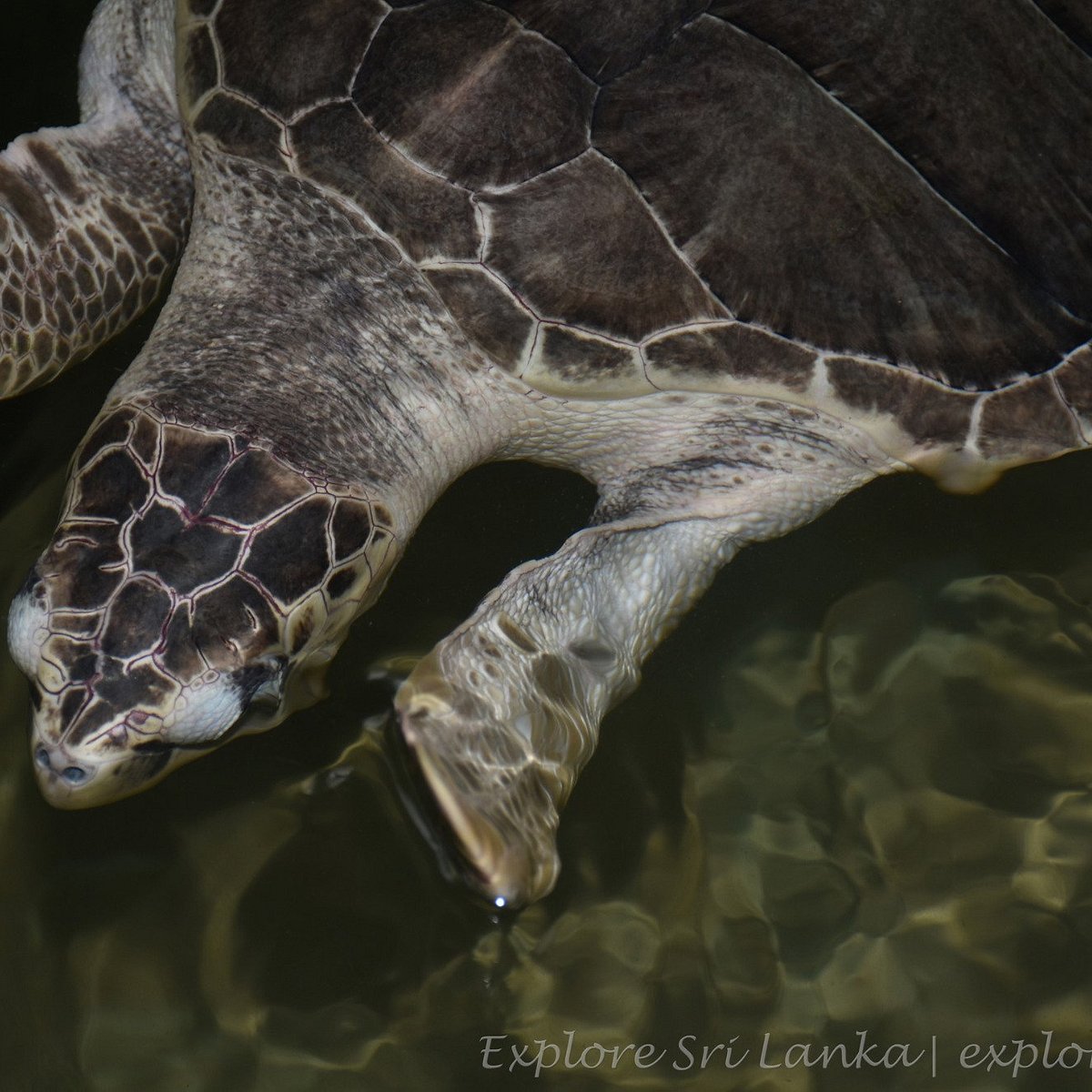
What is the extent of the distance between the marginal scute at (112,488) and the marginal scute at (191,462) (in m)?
0.04

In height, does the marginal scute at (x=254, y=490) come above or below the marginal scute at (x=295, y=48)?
below

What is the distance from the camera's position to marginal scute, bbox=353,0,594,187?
6.13 ft

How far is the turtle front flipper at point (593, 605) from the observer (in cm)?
165

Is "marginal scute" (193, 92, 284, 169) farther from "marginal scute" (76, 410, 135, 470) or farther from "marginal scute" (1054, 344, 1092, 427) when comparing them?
"marginal scute" (1054, 344, 1092, 427)

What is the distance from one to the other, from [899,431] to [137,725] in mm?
1432

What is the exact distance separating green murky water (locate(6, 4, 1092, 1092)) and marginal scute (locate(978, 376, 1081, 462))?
1.49ft

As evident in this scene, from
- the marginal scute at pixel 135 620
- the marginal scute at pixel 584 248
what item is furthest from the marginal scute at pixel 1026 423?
the marginal scute at pixel 135 620

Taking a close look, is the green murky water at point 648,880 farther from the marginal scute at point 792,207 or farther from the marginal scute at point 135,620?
the marginal scute at point 792,207

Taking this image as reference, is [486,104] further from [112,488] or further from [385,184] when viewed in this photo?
[112,488]

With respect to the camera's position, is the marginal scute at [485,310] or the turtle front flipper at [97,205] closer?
the marginal scute at [485,310]

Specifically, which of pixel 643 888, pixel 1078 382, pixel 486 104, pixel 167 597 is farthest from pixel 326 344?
pixel 1078 382

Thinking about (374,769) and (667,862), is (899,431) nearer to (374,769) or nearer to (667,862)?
(667,862)

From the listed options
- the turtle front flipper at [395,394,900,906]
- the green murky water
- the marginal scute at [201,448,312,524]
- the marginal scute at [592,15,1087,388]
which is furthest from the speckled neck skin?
the marginal scute at [592,15,1087,388]

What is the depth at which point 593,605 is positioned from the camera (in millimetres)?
1995
